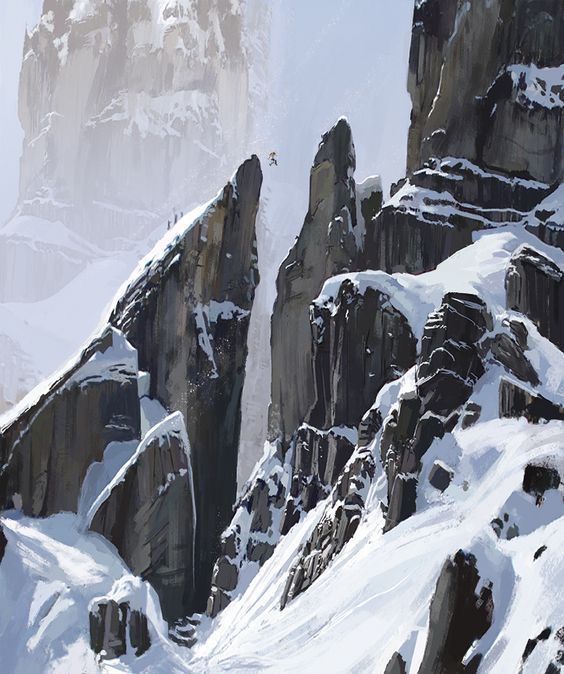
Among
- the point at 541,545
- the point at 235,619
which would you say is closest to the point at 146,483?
the point at 235,619

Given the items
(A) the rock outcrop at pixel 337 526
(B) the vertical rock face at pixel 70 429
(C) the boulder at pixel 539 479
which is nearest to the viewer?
(C) the boulder at pixel 539 479

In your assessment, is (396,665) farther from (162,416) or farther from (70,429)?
(162,416)

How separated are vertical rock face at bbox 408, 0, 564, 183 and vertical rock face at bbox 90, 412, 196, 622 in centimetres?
1866

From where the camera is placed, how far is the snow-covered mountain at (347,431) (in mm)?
21844

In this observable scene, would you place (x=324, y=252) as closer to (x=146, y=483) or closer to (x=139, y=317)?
(x=139, y=317)

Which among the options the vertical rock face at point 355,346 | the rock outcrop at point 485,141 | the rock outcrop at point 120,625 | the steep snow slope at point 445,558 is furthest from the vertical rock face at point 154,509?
the rock outcrop at point 485,141

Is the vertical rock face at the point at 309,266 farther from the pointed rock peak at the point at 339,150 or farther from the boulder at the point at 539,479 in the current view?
the boulder at the point at 539,479

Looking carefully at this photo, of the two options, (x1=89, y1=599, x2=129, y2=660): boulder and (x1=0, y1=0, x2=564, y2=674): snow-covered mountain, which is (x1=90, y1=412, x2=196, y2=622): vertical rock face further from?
(x1=89, y1=599, x2=129, y2=660): boulder

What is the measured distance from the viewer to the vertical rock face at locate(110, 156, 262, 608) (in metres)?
47.8

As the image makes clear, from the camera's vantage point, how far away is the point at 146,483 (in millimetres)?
35875

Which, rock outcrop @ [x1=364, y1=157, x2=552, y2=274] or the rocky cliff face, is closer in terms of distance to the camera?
the rocky cliff face

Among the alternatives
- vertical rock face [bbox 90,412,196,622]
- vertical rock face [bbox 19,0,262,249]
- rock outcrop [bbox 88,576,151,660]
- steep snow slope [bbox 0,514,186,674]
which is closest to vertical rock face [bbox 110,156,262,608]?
vertical rock face [bbox 90,412,196,622]

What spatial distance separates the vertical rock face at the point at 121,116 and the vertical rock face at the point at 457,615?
145840 mm

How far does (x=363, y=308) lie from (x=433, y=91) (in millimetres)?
14335
